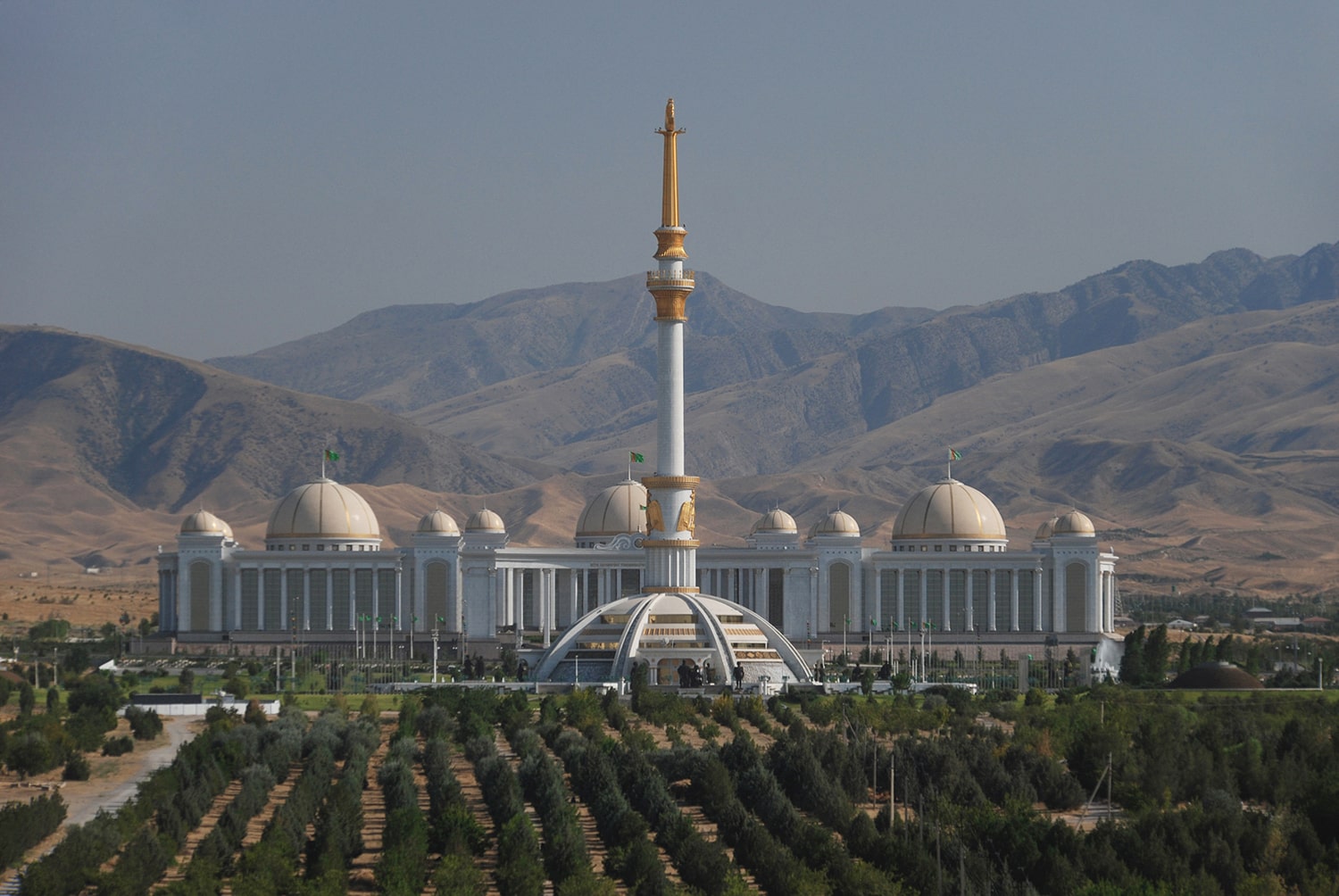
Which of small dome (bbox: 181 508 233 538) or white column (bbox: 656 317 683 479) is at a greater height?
white column (bbox: 656 317 683 479)

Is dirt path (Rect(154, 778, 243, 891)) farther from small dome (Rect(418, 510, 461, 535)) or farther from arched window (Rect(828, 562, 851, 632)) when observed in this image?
arched window (Rect(828, 562, 851, 632))

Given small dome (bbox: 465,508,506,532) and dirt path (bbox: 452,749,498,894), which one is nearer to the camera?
dirt path (bbox: 452,749,498,894)

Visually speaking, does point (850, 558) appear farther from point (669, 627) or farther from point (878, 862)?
point (878, 862)

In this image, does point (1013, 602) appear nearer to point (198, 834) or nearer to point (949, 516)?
point (949, 516)

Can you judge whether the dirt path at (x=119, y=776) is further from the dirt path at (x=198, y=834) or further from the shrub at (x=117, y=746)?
the dirt path at (x=198, y=834)

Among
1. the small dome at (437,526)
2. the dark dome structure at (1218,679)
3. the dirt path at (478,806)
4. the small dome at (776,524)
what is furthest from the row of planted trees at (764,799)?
the small dome at (776,524)

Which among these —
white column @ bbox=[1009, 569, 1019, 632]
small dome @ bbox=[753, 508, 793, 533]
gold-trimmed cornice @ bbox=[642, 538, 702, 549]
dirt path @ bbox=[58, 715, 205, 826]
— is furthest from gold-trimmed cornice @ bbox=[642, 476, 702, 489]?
small dome @ bbox=[753, 508, 793, 533]

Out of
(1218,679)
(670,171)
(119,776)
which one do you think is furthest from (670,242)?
(119,776)
